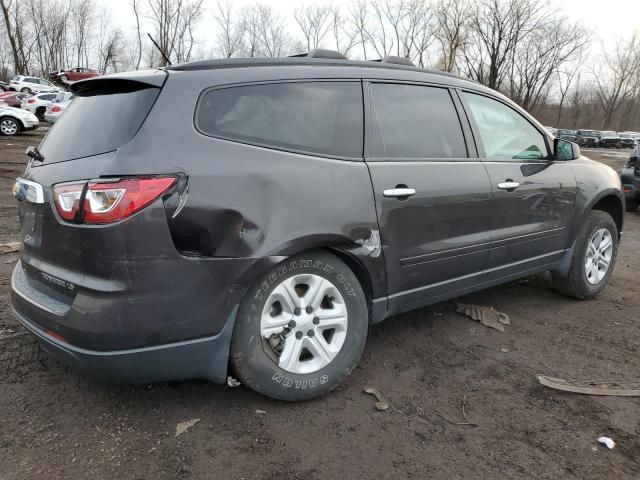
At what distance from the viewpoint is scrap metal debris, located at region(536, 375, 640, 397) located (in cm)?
293

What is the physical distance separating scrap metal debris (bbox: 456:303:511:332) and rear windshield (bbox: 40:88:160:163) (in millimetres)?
2834

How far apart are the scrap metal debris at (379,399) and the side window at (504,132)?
1776 mm

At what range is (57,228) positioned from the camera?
7.45ft

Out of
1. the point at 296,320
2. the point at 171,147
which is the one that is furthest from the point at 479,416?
the point at 171,147

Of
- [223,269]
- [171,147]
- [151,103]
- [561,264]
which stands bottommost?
[561,264]

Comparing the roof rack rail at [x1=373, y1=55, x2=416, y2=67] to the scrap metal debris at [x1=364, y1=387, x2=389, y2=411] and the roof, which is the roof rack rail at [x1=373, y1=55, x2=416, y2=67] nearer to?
the roof

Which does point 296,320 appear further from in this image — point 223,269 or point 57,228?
point 57,228

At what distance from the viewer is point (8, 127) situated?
18.6 meters

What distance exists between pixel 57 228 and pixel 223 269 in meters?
0.74

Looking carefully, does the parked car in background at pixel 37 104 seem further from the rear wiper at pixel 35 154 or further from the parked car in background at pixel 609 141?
the parked car in background at pixel 609 141

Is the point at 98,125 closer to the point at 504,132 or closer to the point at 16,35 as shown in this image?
the point at 504,132

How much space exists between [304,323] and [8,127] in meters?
19.9

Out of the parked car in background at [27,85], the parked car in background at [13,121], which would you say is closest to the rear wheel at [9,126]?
the parked car in background at [13,121]

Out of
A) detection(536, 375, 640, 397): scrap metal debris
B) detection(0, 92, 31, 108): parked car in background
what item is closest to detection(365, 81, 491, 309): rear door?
detection(536, 375, 640, 397): scrap metal debris
